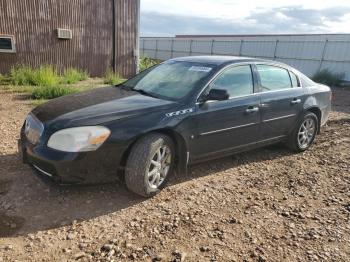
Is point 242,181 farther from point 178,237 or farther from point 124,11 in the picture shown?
point 124,11

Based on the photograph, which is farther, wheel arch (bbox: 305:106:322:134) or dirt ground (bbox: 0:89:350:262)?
wheel arch (bbox: 305:106:322:134)

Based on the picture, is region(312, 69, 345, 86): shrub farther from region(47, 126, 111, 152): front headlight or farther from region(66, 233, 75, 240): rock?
region(66, 233, 75, 240): rock

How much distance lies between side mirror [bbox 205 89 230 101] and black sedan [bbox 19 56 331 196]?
0.5 inches

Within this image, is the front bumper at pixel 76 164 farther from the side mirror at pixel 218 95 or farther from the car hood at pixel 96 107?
the side mirror at pixel 218 95

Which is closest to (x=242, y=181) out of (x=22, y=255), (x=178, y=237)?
(x=178, y=237)

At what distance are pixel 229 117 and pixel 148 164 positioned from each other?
1.32m

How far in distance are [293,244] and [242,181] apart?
4.45 feet

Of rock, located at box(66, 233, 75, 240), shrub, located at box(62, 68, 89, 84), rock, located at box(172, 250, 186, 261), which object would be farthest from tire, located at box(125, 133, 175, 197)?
shrub, located at box(62, 68, 89, 84)

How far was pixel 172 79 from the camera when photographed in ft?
14.7

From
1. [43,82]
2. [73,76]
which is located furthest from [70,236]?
[73,76]

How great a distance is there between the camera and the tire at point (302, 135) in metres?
5.45

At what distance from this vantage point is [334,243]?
10.6 ft

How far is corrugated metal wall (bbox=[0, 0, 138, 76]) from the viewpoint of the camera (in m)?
11.2

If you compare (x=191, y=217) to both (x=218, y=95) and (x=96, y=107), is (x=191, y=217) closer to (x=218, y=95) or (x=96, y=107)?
(x=218, y=95)
